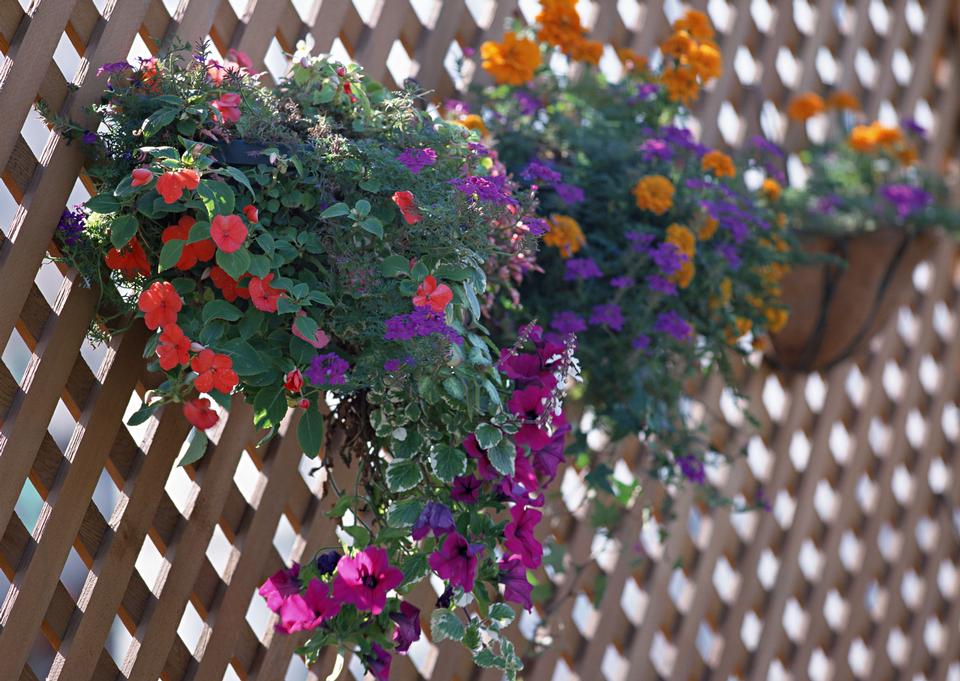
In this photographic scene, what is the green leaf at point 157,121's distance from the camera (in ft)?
4.00

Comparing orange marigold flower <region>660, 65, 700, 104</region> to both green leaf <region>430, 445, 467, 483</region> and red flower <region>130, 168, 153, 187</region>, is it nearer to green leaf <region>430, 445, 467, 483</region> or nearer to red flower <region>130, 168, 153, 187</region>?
green leaf <region>430, 445, 467, 483</region>

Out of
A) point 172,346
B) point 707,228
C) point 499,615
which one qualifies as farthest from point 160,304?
point 707,228

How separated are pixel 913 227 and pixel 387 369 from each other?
1.33m

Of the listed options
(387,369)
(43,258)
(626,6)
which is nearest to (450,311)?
(387,369)

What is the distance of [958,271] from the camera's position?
9.16 ft

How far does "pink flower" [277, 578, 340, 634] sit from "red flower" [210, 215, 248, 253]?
380 millimetres

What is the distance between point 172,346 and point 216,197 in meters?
0.16

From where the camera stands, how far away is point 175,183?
1137 millimetres

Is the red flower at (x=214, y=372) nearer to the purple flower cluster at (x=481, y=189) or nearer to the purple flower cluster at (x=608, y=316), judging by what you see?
the purple flower cluster at (x=481, y=189)

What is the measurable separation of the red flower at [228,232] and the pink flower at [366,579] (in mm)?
A: 362

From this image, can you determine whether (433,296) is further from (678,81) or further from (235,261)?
(678,81)

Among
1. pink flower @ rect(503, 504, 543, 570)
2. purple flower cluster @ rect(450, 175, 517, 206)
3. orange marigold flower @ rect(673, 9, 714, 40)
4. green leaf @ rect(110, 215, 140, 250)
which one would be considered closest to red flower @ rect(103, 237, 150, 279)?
green leaf @ rect(110, 215, 140, 250)

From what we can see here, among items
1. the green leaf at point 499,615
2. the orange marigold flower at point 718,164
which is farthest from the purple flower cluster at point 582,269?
the green leaf at point 499,615

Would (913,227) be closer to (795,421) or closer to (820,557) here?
(795,421)
